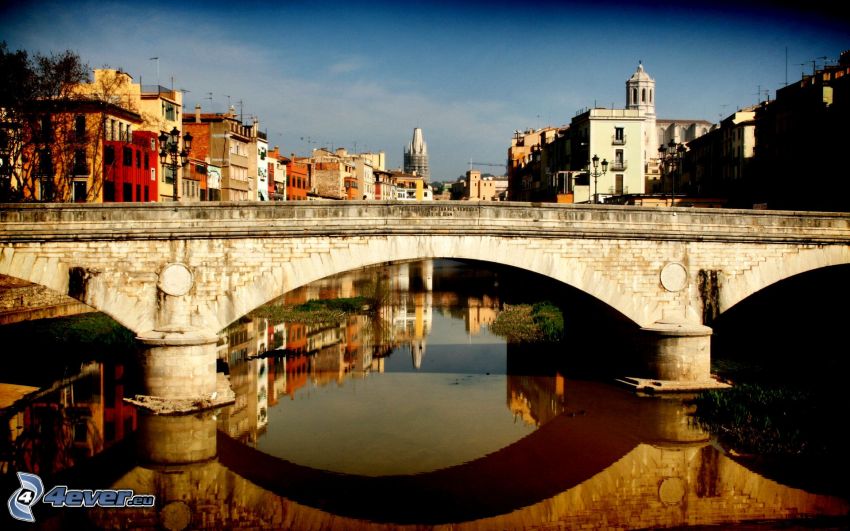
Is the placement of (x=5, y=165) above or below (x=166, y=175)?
below

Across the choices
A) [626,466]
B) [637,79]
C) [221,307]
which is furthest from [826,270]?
[637,79]

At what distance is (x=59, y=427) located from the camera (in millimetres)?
18797

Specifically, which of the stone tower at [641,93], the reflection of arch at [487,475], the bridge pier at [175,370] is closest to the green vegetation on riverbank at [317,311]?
the bridge pier at [175,370]

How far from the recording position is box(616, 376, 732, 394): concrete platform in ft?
69.5

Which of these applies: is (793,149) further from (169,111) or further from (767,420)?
(169,111)

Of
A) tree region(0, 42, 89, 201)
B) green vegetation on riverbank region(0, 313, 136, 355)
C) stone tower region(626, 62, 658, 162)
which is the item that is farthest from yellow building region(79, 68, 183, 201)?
stone tower region(626, 62, 658, 162)

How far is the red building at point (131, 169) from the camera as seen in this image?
3697 centimetres

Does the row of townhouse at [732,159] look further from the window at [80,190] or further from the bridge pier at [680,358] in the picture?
the window at [80,190]

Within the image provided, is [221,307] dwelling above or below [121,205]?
below

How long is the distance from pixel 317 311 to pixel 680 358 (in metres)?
20.0

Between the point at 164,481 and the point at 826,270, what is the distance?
22940 mm

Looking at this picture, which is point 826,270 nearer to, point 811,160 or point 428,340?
point 811,160

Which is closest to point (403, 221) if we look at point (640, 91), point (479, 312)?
point (479, 312)

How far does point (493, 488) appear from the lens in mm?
15414
